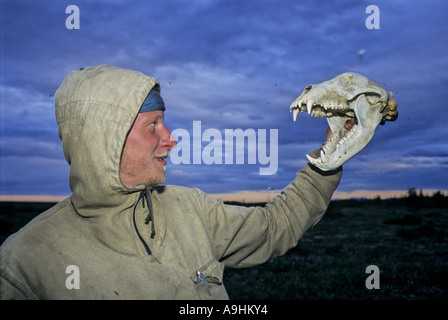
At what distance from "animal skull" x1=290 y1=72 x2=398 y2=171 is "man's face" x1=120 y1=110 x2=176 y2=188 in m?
1.42

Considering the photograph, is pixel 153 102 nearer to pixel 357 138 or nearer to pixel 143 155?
pixel 143 155

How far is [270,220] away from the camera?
4.09 metres

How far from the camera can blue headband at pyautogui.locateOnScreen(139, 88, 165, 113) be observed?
3.41m

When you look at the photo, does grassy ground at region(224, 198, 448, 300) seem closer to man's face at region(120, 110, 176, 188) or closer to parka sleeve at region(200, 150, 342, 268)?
parka sleeve at region(200, 150, 342, 268)

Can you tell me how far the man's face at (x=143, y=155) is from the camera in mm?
3350

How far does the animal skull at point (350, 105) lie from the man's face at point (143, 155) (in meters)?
1.42

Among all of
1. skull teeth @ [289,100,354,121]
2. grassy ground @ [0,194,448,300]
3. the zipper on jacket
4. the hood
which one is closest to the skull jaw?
skull teeth @ [289,100,354,121]

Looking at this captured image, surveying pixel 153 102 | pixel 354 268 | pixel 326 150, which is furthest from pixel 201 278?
pixel 354 268

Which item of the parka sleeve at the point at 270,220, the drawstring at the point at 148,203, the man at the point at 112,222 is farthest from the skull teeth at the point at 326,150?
the drawstring at the point at 148,203

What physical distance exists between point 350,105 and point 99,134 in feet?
8.07

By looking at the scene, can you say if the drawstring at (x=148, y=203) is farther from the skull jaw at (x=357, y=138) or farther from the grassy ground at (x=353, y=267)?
the grassy ground at (x=353, y=267)

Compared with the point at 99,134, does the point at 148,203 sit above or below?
below
